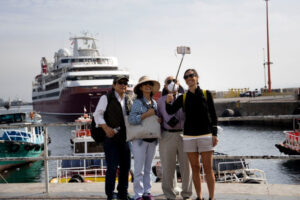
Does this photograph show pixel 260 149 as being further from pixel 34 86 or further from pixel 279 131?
pixel 34 86

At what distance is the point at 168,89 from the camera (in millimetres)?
4301

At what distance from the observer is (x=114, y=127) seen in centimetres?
417

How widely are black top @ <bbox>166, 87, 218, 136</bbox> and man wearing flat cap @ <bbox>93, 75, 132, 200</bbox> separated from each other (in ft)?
2.08

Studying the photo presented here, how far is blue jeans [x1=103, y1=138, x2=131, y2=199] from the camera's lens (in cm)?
416

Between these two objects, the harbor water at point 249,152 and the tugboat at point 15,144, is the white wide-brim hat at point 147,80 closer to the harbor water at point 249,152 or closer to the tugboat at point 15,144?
the harbor water at point 249,152

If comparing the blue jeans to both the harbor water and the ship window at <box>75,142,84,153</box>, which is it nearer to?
the harbor water

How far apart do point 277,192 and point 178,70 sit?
194 centimetres

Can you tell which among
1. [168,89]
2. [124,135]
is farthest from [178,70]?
[124,135]

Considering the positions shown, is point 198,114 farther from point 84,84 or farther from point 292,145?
point 84,84

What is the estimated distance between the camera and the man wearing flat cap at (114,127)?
13.6 ft

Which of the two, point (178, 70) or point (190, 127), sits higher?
point (178, 70)

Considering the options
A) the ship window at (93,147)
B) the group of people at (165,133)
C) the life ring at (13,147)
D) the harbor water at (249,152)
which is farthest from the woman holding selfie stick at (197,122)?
the life ring at (13,147)

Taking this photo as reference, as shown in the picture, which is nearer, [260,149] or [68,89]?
[260,149]

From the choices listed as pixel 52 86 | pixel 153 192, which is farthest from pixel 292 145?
pixel 52 86
